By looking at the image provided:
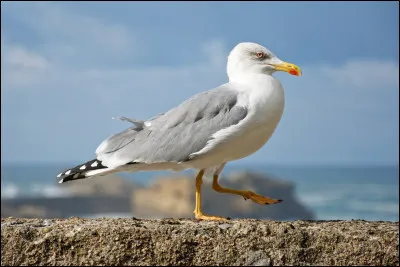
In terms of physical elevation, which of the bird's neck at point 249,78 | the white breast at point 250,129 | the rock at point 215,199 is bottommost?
the white breast at point 250,129

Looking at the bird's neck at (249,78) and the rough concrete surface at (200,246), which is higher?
the bird's neck at (249,78)

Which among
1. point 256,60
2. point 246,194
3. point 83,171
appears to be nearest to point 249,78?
point 256,60

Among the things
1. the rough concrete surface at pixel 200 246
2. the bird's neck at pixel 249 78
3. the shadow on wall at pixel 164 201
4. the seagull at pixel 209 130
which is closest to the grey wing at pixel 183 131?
the seagull at pixel 209 130

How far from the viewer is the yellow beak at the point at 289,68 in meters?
4.31

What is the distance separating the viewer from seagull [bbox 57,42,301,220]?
13.3ft

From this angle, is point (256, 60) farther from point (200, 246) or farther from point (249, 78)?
point (200, 246)

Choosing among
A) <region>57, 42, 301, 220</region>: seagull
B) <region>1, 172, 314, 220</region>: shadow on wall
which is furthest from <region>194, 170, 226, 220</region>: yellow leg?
<region>1, 172, 314, 220</region>: shadow on wall

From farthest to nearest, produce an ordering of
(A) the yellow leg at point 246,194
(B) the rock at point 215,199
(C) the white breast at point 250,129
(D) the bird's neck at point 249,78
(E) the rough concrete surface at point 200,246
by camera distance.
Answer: (B) the rock at point 215,199, (A) the yellow leg at point 246,194, (D) the bird's neck at point 249,78, (C) the white breast at point 250,129, (E) the rough concrete surface at point 200,246

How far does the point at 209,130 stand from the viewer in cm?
409

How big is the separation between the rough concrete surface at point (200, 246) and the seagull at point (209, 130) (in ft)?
1.32

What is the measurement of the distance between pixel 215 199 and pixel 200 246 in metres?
20.8

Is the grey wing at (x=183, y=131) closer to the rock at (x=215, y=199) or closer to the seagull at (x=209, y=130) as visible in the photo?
the seagull at (x=209, y=130)

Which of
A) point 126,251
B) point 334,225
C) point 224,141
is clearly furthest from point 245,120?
point 126,251

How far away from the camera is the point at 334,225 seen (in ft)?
12.5
